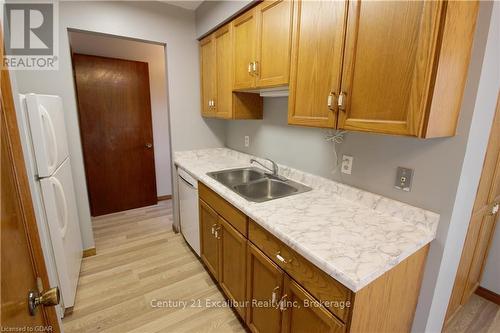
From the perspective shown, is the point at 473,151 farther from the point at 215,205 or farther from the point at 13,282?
the point at 13,282

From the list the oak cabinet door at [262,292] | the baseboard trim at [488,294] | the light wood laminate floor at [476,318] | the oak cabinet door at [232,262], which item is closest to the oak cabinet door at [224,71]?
the oak cabinet door at [232,262]

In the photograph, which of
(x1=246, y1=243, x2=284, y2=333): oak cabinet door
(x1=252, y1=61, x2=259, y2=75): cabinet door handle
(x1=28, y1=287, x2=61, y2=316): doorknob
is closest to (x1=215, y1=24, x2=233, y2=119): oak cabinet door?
(x1=252, y1=61, x2=259, y2=75): cabinet door handle

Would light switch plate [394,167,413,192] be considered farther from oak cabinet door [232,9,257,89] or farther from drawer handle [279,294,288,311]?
oak cabinet door [232,9,257,89]

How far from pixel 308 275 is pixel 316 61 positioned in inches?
40.0

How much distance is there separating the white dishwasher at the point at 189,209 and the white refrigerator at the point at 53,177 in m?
0.91

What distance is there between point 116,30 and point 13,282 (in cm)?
228

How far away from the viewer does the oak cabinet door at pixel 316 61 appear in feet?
3.61

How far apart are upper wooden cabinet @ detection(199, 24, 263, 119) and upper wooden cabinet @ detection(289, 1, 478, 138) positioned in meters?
0.90

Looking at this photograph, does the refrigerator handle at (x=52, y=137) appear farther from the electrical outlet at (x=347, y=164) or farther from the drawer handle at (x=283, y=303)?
the electrical outlet at (x=347, y=164)

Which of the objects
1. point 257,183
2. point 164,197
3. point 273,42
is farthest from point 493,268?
point 164,197

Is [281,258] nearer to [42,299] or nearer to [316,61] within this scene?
[42,299]

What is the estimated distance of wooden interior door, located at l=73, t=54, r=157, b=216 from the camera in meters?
2.91

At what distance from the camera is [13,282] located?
0.55 metres

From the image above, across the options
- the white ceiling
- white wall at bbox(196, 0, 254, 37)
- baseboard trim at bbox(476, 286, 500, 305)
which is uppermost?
the white ceiling
